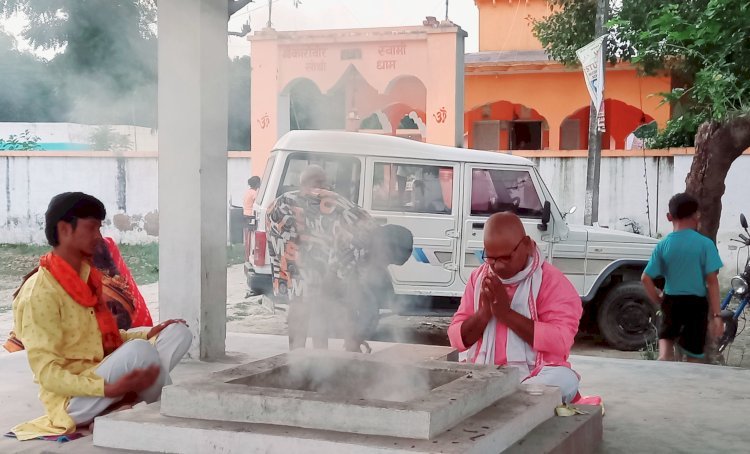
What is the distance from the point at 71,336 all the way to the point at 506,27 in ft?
52.3

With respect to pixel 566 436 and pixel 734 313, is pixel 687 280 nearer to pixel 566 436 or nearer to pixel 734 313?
pixel 734 313

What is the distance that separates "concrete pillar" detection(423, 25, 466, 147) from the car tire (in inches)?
88.6

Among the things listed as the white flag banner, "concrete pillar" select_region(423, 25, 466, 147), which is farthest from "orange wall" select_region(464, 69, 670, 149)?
"concrete pillar" select_region(423, 25, 466, 147)

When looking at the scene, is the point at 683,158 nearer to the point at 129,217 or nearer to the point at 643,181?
the point at 643,181

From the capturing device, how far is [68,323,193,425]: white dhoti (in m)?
3.51

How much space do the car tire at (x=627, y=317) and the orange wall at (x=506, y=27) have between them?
10374 millimetres

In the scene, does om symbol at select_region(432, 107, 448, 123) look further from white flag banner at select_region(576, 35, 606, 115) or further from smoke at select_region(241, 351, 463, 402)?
white flag banner at select_region(576, 35, 606, 115)

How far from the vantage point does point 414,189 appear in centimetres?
827

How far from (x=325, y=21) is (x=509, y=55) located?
1328 cm

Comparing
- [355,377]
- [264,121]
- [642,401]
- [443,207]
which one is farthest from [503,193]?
[355,377]

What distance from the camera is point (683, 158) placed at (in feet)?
43.0

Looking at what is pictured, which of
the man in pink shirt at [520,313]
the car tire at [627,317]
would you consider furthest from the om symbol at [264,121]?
the car tire at [627,317]

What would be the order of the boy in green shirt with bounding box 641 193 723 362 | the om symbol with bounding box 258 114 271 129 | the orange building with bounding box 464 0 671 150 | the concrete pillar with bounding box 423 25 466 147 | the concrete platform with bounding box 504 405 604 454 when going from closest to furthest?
the concrete platform with bounding box 504 405 604 454, the concrete pillar with bounding box 423 25 466 147, the boy in green shirt with bounding box 641 193 723 362, the om symbol with bounding box 258 114 271 129, the orange building with bounding box 464 0 671 150

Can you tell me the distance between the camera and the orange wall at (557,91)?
52.9ft
